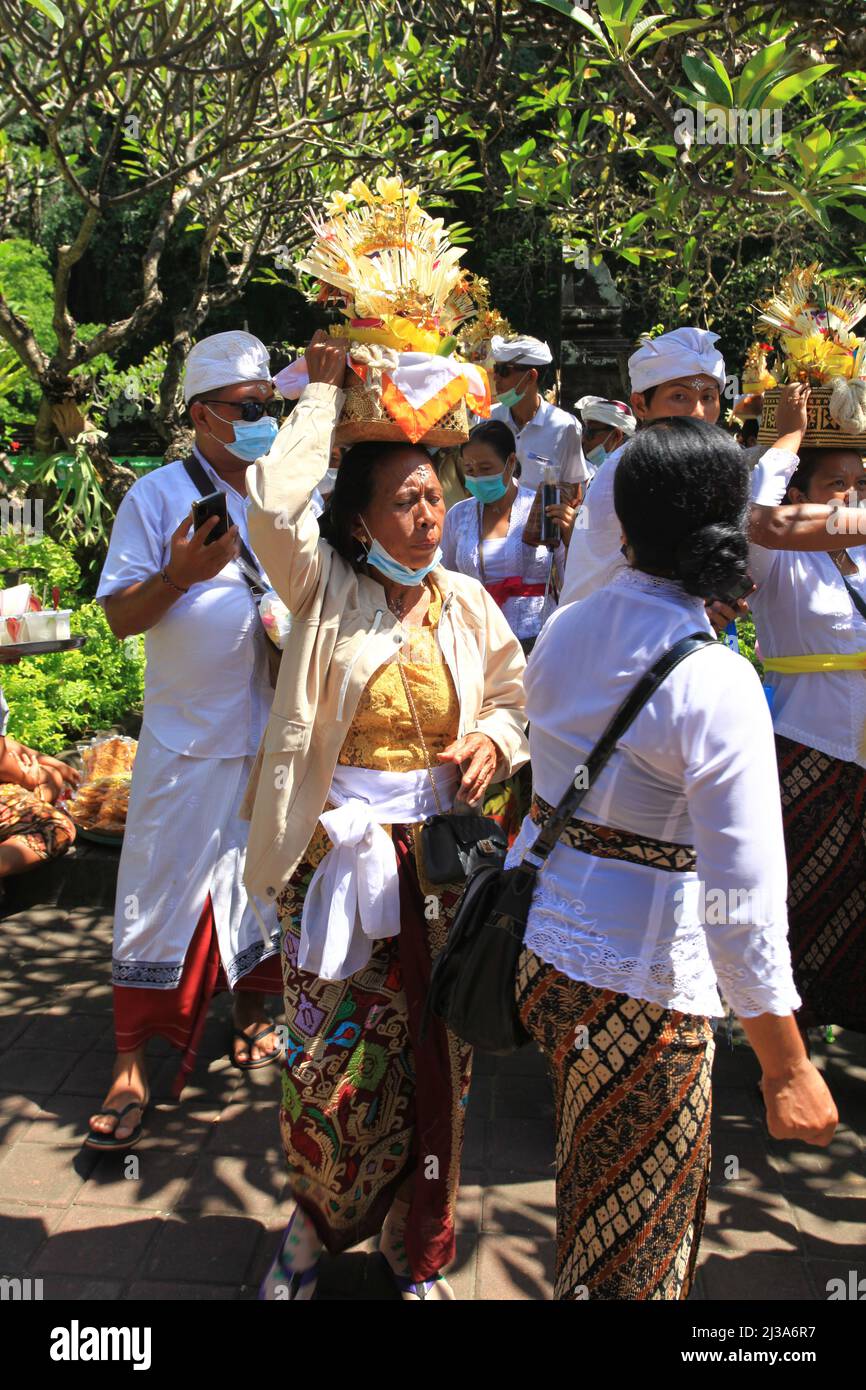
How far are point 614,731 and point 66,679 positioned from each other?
4999mm

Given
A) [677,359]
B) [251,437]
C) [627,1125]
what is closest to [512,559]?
[677,359]

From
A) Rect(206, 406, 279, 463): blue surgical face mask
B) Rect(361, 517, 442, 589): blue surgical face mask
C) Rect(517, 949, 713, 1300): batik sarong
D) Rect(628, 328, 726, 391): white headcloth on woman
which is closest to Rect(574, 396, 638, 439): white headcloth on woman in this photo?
Rect(628, 328, 726, 391): white headcloth on woman

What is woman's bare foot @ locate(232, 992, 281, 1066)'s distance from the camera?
3.72 meters

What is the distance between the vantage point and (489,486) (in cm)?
441

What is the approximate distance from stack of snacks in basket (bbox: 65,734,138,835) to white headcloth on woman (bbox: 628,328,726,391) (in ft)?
9.03

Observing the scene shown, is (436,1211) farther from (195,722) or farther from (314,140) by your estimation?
(314,140)

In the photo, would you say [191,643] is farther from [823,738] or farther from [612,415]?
[612,415]

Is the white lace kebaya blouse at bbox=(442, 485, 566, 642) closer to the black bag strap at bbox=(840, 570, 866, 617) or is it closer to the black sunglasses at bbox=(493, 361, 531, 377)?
the black sunglasses at bbox=(493, 361, 531, 377)

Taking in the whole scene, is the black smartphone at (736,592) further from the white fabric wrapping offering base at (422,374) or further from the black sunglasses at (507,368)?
the black sunglasses at (507,368)

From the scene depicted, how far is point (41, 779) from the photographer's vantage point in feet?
15.7

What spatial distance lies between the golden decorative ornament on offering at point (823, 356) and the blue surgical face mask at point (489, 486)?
1.10 m

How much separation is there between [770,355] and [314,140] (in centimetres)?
327

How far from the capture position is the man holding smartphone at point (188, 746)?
3.35m

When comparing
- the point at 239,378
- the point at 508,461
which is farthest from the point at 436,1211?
the point at 508,461
